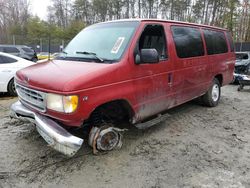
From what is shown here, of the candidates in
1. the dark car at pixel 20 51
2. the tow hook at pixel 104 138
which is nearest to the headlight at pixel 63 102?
the tow hook at pixel 104 138

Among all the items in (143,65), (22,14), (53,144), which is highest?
(22,14)

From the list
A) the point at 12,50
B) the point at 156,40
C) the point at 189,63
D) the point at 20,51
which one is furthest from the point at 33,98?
the point at 20,51

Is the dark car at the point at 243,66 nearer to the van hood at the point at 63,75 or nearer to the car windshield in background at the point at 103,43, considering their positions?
the car windshield in background at the point at 103,43

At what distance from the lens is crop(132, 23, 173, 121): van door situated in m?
4.00

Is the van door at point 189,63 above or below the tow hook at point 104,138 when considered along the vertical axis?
above

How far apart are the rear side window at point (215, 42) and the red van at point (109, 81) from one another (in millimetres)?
635

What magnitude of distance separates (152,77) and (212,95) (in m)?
3.10

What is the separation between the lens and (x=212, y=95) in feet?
21.9

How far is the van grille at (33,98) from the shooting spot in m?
3.47

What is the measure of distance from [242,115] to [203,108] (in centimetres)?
95

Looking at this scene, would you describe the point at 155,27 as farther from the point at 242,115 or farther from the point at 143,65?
the point at 242,115

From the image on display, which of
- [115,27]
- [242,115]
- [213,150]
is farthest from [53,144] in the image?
[242,115]

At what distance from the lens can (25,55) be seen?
55.7ft

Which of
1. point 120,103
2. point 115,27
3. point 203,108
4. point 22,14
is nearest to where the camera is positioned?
point 120,103
